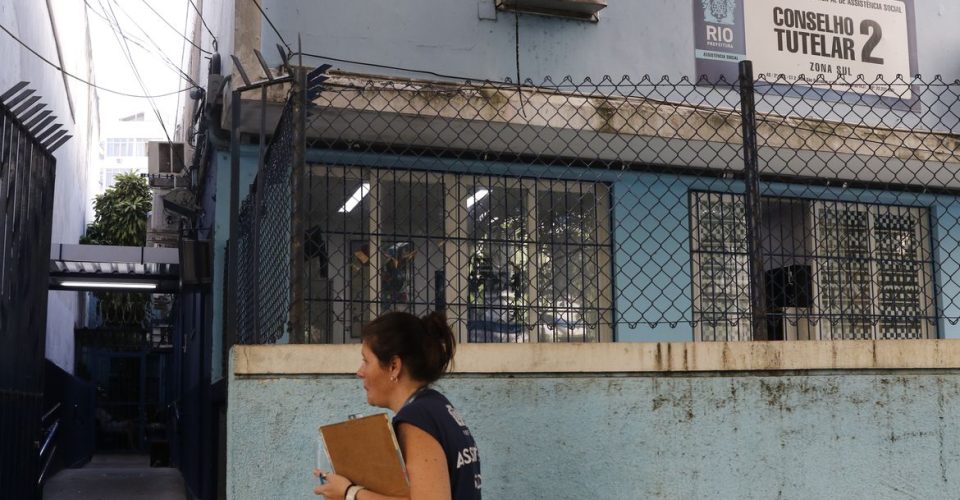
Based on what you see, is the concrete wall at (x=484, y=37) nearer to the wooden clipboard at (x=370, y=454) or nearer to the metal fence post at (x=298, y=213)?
the metal fence post at (x=298, y=213)

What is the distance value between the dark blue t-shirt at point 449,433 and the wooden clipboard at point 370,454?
0.07m

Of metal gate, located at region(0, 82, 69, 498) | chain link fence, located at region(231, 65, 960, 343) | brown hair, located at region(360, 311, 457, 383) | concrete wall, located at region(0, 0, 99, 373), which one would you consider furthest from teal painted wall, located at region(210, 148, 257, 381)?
brown hair, located at region(360, 311, 457, 383)

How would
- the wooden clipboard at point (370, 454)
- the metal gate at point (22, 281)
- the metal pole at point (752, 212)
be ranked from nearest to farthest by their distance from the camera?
the wooden clipboard at point (370, 454) → the metal pole at point (752, 212) → the metal gate at point (22, 281)

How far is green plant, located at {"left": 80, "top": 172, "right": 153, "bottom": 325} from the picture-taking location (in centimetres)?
1773

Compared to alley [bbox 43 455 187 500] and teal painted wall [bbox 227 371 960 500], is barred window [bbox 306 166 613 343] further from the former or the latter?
alley [bbox 43 455 187 500]

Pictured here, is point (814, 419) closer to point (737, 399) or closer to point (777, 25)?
point (737, 399)

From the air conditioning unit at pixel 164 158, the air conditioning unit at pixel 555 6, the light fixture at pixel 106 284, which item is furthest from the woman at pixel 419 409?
the air conditioning unit at pixel 164 158

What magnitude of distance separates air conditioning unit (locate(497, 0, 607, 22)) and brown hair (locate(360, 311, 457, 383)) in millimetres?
5475

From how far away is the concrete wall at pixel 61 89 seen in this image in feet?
23.9

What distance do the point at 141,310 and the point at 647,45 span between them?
14735 mm

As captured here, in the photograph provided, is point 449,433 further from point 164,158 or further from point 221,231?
point 164,158

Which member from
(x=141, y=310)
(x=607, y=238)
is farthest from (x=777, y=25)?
(x=141, y=310)

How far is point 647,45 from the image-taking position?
8023 mm

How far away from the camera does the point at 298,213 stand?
3.47 meters
